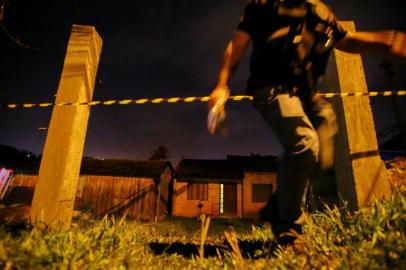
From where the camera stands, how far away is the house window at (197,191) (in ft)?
90.8

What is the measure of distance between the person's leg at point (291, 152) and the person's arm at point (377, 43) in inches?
35.2

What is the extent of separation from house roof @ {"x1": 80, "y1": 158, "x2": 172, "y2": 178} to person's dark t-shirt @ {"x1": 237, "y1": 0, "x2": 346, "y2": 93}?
24.0m

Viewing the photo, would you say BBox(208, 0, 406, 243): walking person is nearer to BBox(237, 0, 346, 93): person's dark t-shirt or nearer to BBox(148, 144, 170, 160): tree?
BBox(237, 0, 346, 93): person's dark t-shirt

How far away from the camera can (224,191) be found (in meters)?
28.0

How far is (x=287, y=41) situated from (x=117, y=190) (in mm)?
25163

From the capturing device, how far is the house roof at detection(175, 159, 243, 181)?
28234mm

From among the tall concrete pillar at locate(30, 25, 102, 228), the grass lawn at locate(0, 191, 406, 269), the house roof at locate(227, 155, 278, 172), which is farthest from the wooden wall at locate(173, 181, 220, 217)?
the grass lawn at locate(0, 191, 406, 269)

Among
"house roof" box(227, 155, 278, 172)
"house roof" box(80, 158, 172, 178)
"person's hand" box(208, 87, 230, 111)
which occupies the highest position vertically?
"house roof" box(227, 155, 278, 172)

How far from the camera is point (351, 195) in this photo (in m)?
2.67

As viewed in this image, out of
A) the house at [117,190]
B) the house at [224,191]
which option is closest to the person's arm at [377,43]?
the house at [117,190]

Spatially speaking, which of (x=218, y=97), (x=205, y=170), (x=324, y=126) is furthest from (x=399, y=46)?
(x=205, y=170)

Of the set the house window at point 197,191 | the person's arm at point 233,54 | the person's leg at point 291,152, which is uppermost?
the house window at point 197,191

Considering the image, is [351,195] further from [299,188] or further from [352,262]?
[352,262]

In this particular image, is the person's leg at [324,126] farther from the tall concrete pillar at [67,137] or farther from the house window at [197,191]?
the house window at [197,191]
